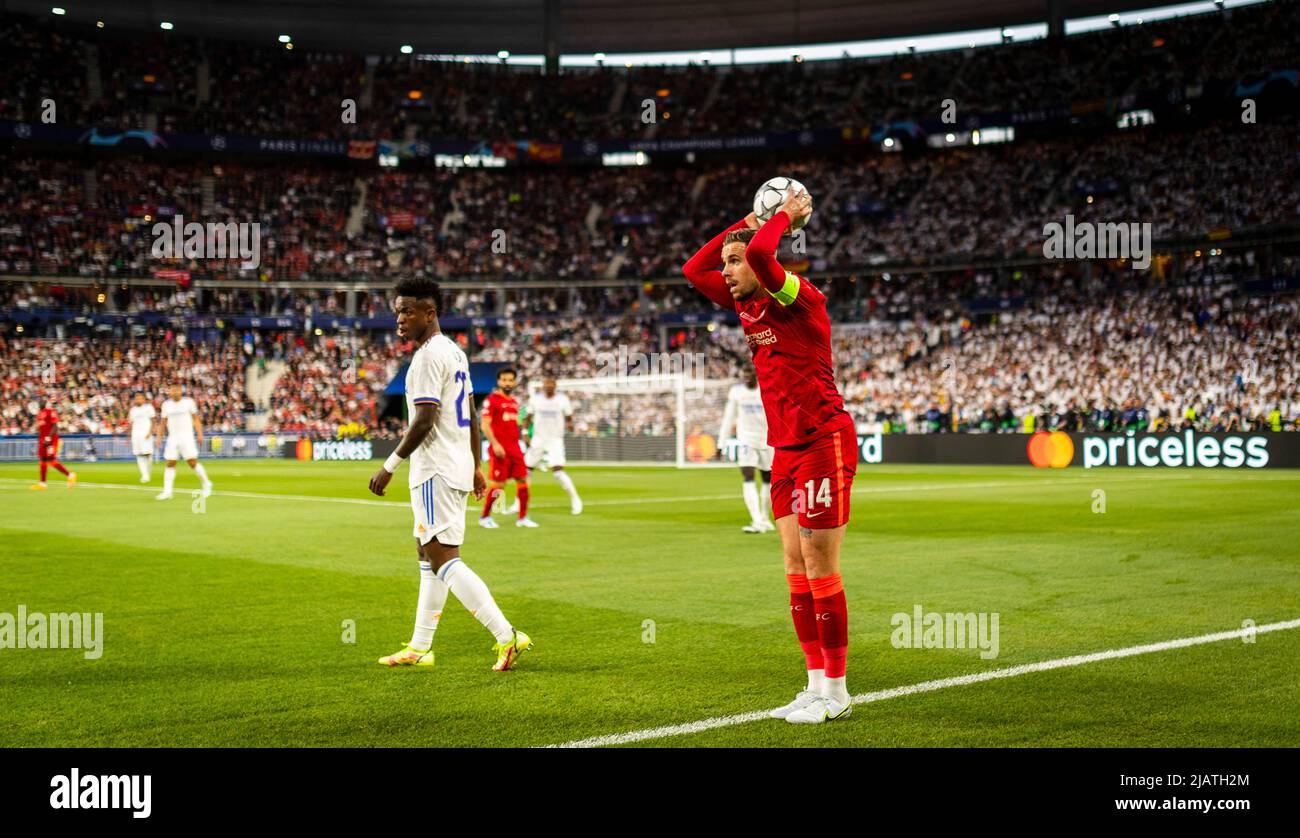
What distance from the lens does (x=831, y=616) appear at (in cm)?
597

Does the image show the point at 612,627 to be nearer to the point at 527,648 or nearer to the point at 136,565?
the point at 527,648

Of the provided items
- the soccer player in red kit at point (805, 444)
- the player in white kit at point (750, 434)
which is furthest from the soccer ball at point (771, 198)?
the player in white kit at point (750, 434)

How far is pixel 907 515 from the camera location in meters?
18.7

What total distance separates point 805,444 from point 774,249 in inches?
41.1

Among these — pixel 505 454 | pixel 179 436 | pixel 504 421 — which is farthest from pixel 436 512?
pixel 179 436

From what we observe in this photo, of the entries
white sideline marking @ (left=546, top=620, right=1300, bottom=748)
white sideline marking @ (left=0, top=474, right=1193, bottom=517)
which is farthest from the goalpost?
white sideline marking @ (left=546, top=620, right=1300, bottom=748)

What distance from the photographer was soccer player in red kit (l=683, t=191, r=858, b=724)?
588 cm

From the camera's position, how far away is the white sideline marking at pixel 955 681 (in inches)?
211

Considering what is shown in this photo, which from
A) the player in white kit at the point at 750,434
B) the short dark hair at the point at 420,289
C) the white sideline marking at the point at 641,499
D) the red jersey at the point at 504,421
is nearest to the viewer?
the short dark hair at the point at 420,289

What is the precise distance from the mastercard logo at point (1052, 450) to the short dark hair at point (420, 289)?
103 ft

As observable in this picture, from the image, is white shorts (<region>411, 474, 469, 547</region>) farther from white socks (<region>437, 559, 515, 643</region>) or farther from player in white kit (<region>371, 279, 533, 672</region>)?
white socks (<region>437, 559, 515, 643</region>)

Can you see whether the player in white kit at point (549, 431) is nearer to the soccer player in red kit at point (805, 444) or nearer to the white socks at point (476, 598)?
the white socks at point (476, 598)

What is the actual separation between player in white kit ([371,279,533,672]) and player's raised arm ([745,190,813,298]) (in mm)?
2216

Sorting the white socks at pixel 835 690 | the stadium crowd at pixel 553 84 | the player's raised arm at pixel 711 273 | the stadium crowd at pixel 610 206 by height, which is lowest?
the white socks at pixel 835 690
